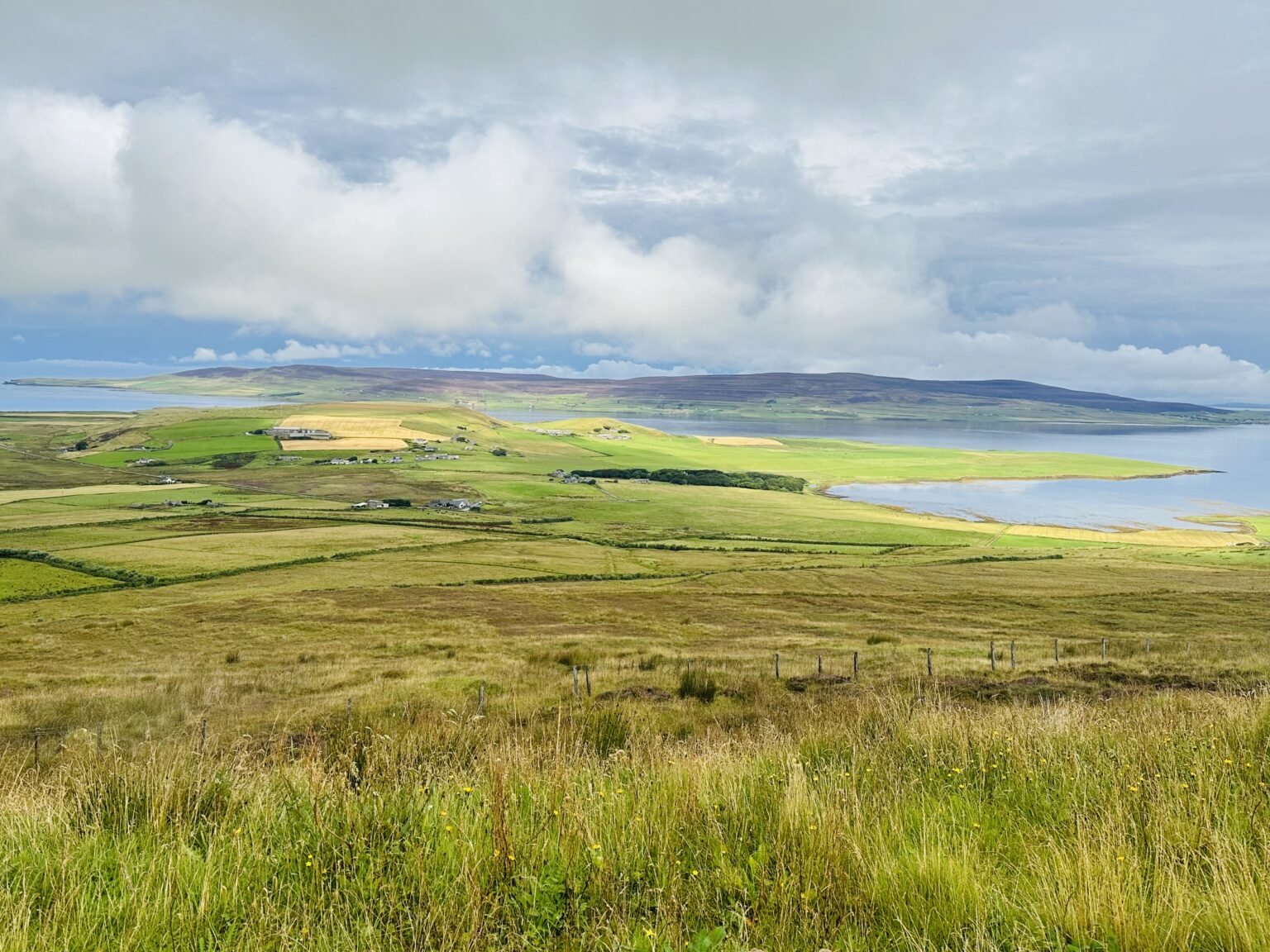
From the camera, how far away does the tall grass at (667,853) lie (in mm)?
3471

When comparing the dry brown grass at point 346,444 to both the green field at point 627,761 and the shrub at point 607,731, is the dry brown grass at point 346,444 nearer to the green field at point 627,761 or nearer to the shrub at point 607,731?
the green field at point 627,761

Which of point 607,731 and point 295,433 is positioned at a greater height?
point 607,731

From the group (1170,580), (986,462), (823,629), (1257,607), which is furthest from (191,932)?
(986,462)

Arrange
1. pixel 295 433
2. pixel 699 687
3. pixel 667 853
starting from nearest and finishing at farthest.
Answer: pixel 667 853, pixel 699 687, pixel 295 433

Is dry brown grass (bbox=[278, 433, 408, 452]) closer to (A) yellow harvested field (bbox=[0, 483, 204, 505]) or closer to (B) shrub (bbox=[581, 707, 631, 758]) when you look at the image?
(A) yellow harvested field (bbox=[0, 483, 204, 505])

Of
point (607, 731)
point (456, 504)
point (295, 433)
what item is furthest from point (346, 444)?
point (607, 731)

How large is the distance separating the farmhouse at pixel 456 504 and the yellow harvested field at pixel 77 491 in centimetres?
3776

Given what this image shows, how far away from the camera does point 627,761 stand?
6.45 m

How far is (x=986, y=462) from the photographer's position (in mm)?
183750

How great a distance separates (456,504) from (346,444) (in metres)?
84.6

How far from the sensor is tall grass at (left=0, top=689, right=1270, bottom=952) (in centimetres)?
347

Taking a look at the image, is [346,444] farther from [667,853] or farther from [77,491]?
[667,853]

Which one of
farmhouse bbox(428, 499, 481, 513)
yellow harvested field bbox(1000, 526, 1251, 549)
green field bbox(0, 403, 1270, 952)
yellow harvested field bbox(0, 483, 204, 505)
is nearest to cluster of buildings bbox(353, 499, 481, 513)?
farmhouse bbox(428, 499, 481, 513)

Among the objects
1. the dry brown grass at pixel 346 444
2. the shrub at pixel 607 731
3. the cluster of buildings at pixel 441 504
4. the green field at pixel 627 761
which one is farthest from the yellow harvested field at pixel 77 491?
the shrub at pixel 607 731
